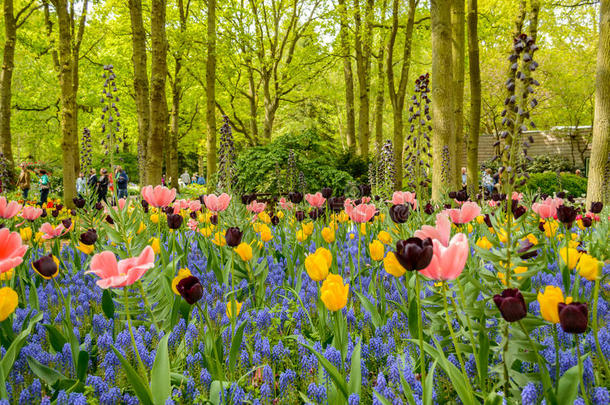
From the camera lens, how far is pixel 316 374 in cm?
197

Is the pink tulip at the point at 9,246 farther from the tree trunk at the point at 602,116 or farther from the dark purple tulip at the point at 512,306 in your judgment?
the tree trunk at the point at 602,116

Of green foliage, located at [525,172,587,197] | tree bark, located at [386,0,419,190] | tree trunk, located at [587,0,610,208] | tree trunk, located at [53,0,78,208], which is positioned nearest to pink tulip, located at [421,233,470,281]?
tree trunk, located at [587,0,610,208]

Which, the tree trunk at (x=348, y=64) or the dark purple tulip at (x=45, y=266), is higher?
the tree trunk at (x=348, y=64)

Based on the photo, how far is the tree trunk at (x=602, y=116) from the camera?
24.0 feet

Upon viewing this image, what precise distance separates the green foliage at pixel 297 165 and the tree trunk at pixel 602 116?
4.53m

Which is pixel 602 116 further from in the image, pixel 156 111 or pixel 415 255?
pixel 415 255

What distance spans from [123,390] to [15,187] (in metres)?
17.4

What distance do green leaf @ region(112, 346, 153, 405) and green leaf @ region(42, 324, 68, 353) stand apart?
786 millimetres

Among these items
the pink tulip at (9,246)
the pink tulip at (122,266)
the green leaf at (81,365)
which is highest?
the pink tulip at (9,246)

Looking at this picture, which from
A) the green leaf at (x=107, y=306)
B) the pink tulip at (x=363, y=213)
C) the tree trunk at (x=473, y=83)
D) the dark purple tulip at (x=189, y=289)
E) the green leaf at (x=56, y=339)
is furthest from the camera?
the tree trunk at (x=473, y=83)

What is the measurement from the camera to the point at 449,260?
51.1 inches

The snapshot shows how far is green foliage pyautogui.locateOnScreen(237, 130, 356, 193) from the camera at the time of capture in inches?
382

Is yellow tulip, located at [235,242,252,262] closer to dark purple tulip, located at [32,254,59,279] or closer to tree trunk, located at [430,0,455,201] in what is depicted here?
dark purple tulip, located at [32,254,59,279]

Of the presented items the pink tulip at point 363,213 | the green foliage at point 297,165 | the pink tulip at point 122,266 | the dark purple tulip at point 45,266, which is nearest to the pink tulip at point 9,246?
the pink tulip at point 122,266
